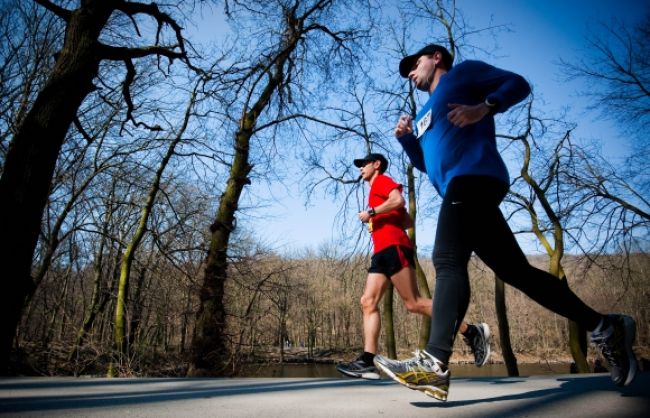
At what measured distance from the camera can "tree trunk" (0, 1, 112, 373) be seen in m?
3.29

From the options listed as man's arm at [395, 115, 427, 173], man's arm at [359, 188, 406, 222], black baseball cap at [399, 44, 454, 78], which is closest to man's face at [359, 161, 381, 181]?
man's arm at [359, 188, 406, 222]

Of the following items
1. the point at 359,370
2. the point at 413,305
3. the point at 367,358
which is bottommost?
the point at 359,370

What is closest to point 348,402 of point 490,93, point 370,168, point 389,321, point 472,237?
point 472,237

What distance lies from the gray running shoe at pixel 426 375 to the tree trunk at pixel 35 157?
3.48m

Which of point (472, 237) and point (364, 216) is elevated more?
point (364, 216)

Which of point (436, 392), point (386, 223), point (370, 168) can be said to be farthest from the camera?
point (370, 168)

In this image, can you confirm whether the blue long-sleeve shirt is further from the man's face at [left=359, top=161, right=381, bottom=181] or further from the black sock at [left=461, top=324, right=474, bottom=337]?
the man's face at [left=359, top=161, right=381, bottom=181]

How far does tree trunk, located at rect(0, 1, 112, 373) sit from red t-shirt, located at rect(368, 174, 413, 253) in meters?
3.32

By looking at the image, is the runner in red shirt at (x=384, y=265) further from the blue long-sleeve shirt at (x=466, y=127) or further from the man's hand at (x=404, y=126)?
the blue long-sleeve shirt at (x=466, y=127)

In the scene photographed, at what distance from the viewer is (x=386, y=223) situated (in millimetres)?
3688

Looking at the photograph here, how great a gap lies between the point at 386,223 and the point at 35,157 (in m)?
3.60

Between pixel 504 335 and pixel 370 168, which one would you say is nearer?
pixel 370 168

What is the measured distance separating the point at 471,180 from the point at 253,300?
7474 millimetres

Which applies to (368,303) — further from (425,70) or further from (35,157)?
(35,157)
